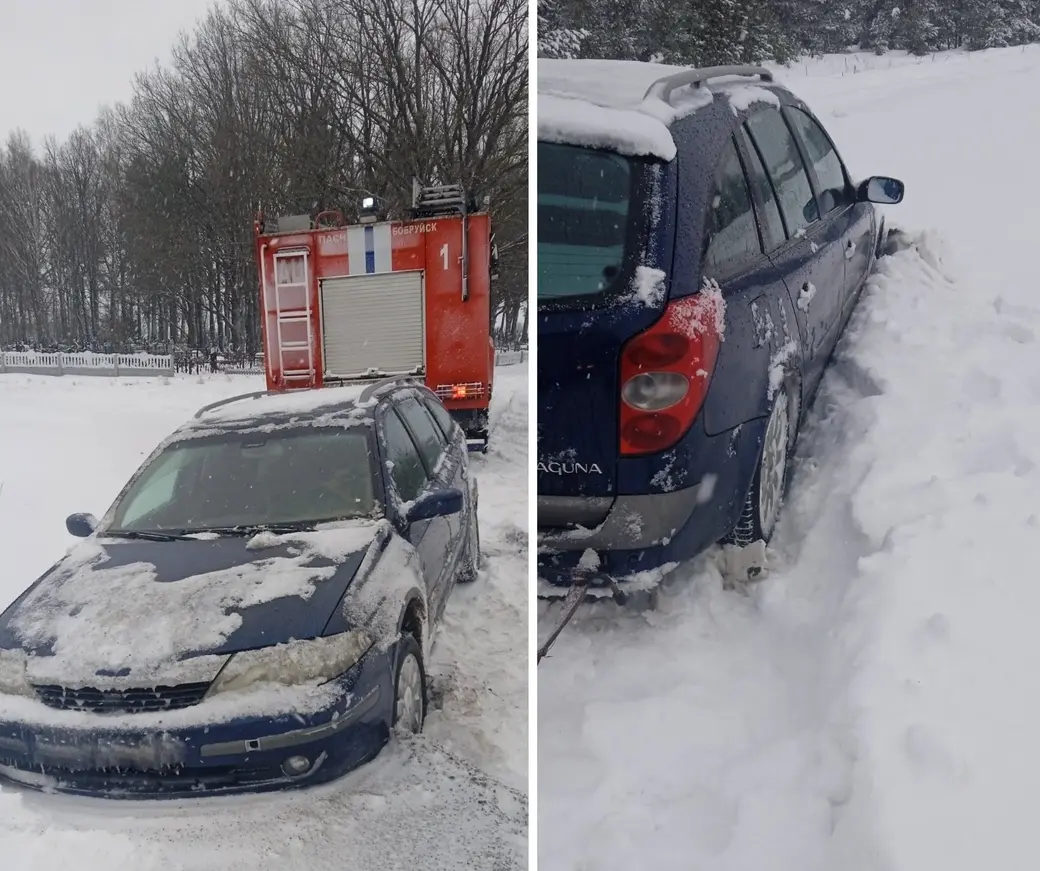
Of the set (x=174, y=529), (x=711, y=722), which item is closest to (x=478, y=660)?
(x=711, y=722)

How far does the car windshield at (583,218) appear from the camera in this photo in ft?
3.58

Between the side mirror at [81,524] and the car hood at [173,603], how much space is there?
0.09 ft

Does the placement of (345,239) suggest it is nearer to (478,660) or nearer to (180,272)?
(180,272)

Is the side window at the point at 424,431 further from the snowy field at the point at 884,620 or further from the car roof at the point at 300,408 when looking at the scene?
the snowy field at the point at 884,620

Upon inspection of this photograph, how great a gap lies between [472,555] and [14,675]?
0.70 meters

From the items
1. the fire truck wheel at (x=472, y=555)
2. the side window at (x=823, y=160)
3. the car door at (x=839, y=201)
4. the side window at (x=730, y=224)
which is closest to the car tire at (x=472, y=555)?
the fire truck wheel at (x=472, y=555)

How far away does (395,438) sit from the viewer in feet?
4.50

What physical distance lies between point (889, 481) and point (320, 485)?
93 cm

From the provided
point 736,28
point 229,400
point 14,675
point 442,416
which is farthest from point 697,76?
point 14,675

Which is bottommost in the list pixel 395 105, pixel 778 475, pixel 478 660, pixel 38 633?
pixel 478 660

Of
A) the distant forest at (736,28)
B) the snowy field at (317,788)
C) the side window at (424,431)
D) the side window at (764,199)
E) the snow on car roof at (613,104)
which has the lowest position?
the snowy field at (317,788)

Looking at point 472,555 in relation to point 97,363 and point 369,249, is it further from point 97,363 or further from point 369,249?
point 97,363

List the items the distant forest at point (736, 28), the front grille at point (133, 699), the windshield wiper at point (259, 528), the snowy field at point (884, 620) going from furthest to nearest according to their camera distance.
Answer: the windshield wiper at point (259, 528) → the distant forest at point (736, 28) → the front grille at point (133, 699) → the snowy field at point (884, 620)

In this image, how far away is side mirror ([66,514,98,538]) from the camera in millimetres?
1275
